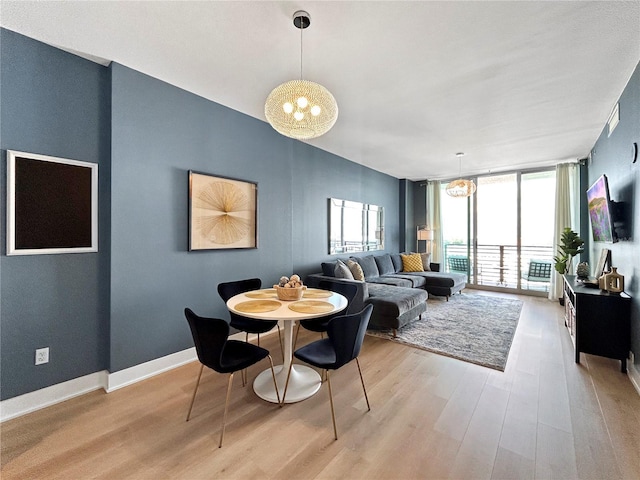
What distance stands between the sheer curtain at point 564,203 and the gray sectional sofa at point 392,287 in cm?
174

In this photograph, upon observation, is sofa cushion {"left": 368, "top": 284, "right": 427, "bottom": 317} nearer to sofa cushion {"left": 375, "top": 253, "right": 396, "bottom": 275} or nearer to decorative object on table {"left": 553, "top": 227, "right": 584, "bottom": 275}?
sofa cushion {"left": 375, "top": 253, "right": 396, "bottom": 275}

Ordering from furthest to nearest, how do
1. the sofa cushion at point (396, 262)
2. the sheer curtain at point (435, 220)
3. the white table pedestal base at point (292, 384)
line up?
the sheer curtain at point (435, 220) → the sofa cushion at point (396, 262) → the white table pedestal base at point (292, 384)

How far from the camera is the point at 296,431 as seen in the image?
183cm

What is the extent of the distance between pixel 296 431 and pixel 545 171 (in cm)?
679

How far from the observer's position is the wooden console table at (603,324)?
2588 mm

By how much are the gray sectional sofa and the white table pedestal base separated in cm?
122

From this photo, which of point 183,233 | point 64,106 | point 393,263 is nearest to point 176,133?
point 64,106

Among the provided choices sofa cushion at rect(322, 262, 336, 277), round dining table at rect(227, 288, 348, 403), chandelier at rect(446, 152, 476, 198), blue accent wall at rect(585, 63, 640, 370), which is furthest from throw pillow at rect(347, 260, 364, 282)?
blue accent wall at rect(585, 63, 640, 370)

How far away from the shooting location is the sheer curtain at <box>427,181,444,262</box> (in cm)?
699

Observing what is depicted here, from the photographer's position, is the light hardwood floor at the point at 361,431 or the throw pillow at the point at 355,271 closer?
the light hardwood floor at the point at 361,431

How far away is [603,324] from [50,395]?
4865 mm

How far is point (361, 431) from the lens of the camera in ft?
5.99

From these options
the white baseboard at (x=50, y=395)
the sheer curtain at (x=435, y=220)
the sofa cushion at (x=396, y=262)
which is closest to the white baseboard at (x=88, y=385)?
the white baseboard at (x=50, y=395)

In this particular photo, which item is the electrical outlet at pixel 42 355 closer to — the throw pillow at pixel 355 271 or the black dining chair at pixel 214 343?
the black dining chair at pixel 214 343
